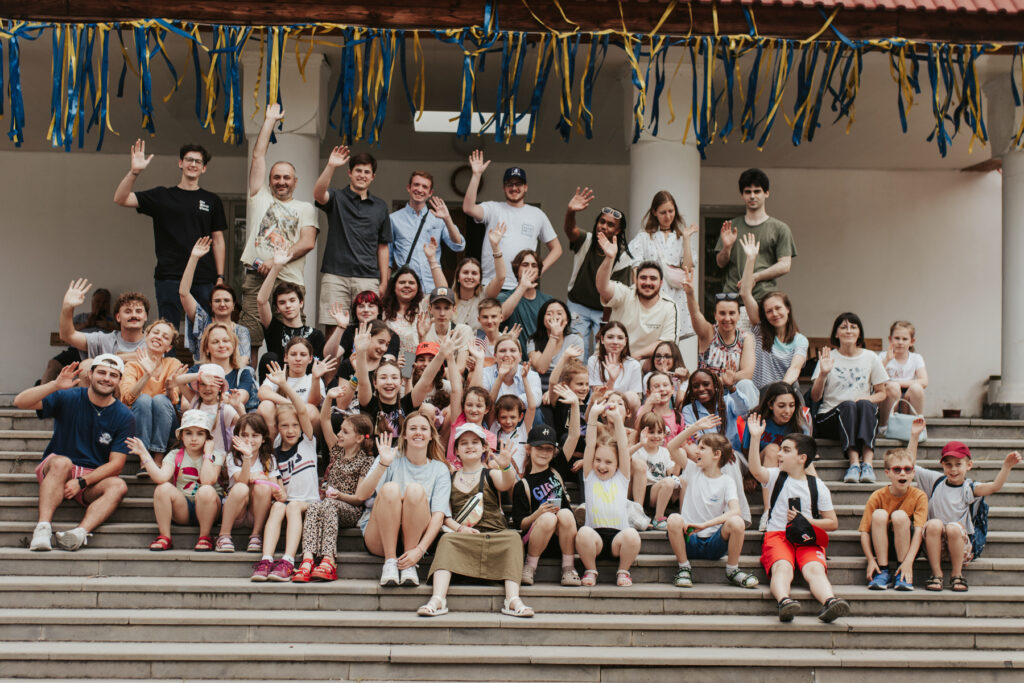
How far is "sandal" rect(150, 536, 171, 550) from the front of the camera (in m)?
6.37

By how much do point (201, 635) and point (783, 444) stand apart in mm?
3931

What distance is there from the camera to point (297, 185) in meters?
9.12

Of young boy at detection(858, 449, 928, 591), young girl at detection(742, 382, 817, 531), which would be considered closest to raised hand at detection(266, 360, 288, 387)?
young girl at detection(742, 382, 817, 531)

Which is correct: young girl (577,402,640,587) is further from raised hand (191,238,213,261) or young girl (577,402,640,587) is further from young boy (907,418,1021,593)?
raised hand (191,238,213,261)

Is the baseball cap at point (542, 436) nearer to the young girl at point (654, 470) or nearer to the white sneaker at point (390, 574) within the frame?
the young girl at point (654, 470)

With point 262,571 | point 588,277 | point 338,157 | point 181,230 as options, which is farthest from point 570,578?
point 181,230

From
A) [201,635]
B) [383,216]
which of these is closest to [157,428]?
[201,635]

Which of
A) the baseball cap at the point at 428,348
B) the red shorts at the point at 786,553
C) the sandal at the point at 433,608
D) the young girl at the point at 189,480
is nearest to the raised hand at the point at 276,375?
the young girl at the point at 189,480

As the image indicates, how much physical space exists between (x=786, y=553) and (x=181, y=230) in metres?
5.53

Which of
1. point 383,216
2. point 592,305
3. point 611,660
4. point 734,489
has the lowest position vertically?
point 611,660

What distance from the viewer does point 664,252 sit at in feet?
28.2

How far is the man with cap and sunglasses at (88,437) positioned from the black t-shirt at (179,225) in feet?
5.46

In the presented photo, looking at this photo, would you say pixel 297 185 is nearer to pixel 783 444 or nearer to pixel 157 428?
pixel 157 428

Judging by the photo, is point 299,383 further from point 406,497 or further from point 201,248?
point 201,248
